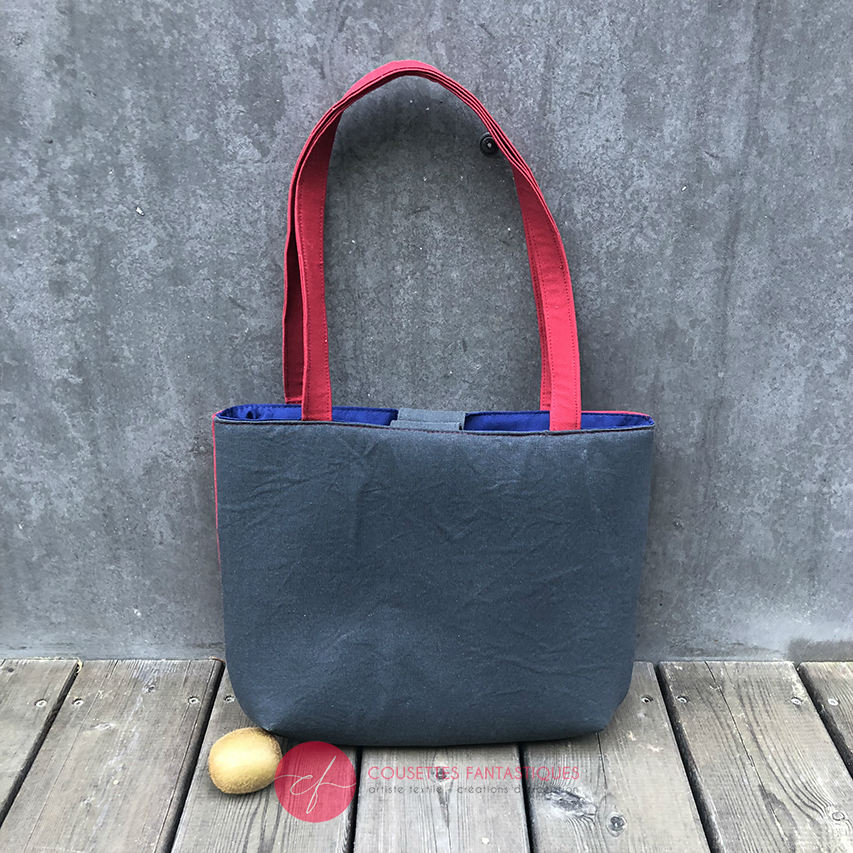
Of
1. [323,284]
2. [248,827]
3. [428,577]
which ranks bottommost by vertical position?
[248,827]

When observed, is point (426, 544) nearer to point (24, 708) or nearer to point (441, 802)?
point (441, 802)

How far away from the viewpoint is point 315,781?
2.89ft

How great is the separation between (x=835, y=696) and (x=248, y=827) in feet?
2.58

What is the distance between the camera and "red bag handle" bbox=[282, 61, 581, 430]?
85 centimetres

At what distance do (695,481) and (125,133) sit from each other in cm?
84

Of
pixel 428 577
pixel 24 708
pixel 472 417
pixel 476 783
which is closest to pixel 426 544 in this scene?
pixel 428 577

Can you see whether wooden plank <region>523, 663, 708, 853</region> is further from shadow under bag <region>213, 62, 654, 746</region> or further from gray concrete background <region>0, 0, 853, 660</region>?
gray concrete background <region>0, 0, 853, 660</region>

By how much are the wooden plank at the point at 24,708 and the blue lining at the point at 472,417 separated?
48 centimetres

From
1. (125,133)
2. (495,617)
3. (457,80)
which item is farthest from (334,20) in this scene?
(495,617)

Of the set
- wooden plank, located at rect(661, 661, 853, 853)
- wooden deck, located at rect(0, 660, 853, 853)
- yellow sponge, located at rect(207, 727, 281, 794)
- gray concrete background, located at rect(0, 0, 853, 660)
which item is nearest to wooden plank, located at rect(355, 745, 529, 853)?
wooden deck, located at rect(0, 660, 853, 853)

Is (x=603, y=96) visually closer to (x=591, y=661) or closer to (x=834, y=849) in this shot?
(x=591, y=661)

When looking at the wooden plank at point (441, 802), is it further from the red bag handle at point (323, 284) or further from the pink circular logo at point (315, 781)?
the red bag handle at point (323, 284)

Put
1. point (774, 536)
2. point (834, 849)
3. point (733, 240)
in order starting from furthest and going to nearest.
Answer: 1. point (774, 536)
2. point (733, 240)
3. point (834, 849)

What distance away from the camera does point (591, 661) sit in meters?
0.90
